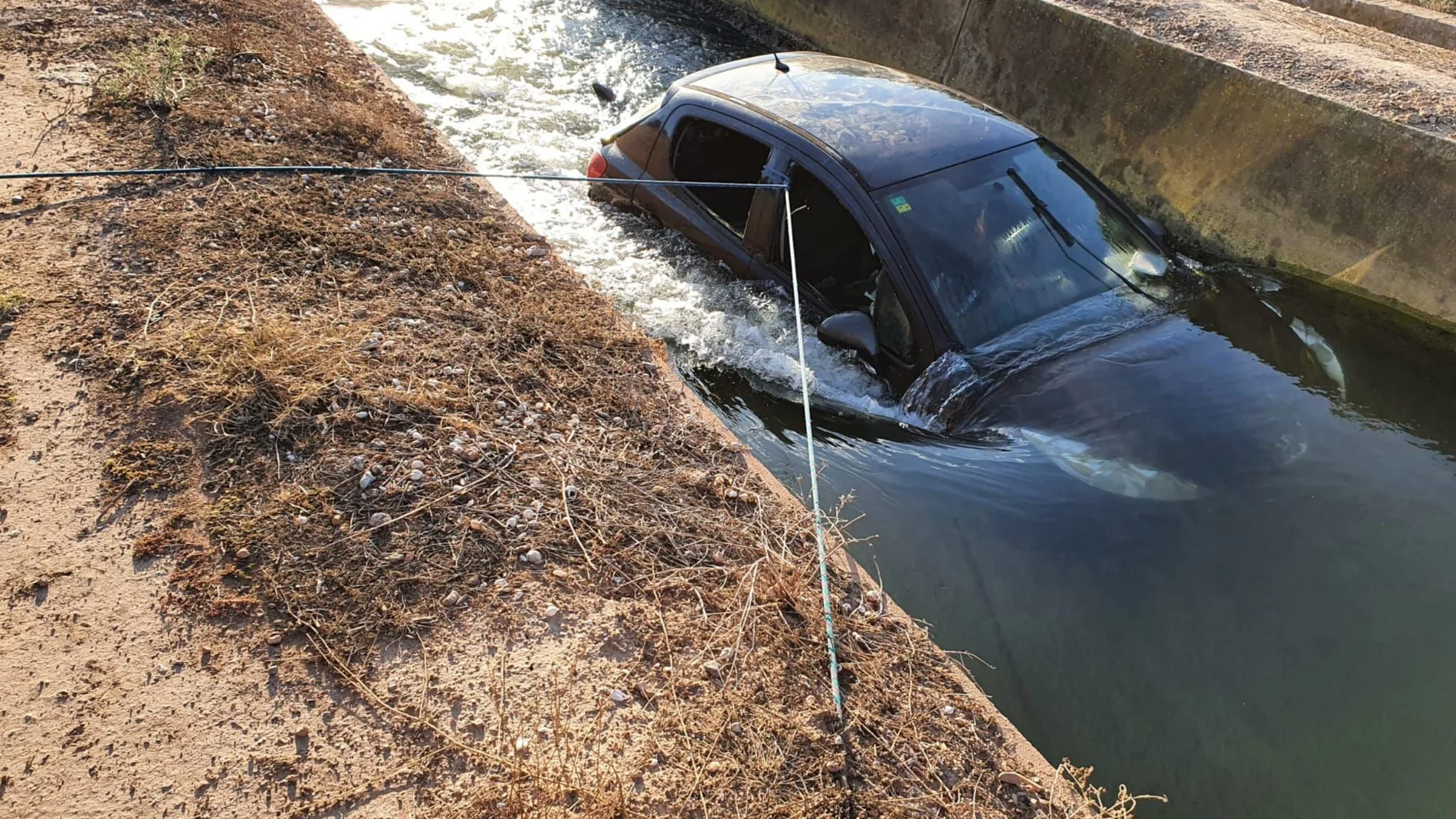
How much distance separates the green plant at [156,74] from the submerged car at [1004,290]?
4.71 metres

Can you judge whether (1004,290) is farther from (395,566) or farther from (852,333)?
(395,566)

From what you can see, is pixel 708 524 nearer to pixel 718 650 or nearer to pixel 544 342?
pixel 718 650

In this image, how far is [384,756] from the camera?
2785 millimetres

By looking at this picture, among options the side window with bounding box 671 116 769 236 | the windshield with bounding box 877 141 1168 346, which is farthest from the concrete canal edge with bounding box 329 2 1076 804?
the windshield with bounding box 877 141 1168 346

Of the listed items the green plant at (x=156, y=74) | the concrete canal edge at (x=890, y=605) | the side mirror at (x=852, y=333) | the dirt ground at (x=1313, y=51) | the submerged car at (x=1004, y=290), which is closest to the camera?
the concrete canal edge at (x=890, y=605)

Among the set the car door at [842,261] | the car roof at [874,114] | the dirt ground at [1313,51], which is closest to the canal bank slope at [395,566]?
the car door at [842,261]

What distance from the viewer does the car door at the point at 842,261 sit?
429cm

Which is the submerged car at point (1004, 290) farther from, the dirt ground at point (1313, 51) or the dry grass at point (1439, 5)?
the dry grass at point (1439, 5)

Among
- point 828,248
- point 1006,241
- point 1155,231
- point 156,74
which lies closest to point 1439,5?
point 1155,231

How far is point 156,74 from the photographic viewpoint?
23.6 ft

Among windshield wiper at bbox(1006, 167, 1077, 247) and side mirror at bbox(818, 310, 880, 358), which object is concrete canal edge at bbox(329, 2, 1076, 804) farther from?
windshield wiper at bbox(1006, 167, 1077, 247)

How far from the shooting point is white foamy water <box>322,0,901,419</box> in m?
5.11

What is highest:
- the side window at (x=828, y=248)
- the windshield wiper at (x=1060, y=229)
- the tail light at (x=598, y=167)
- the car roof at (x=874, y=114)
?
the car roof at (x=874, y=114)

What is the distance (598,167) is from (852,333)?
2.84 meters
